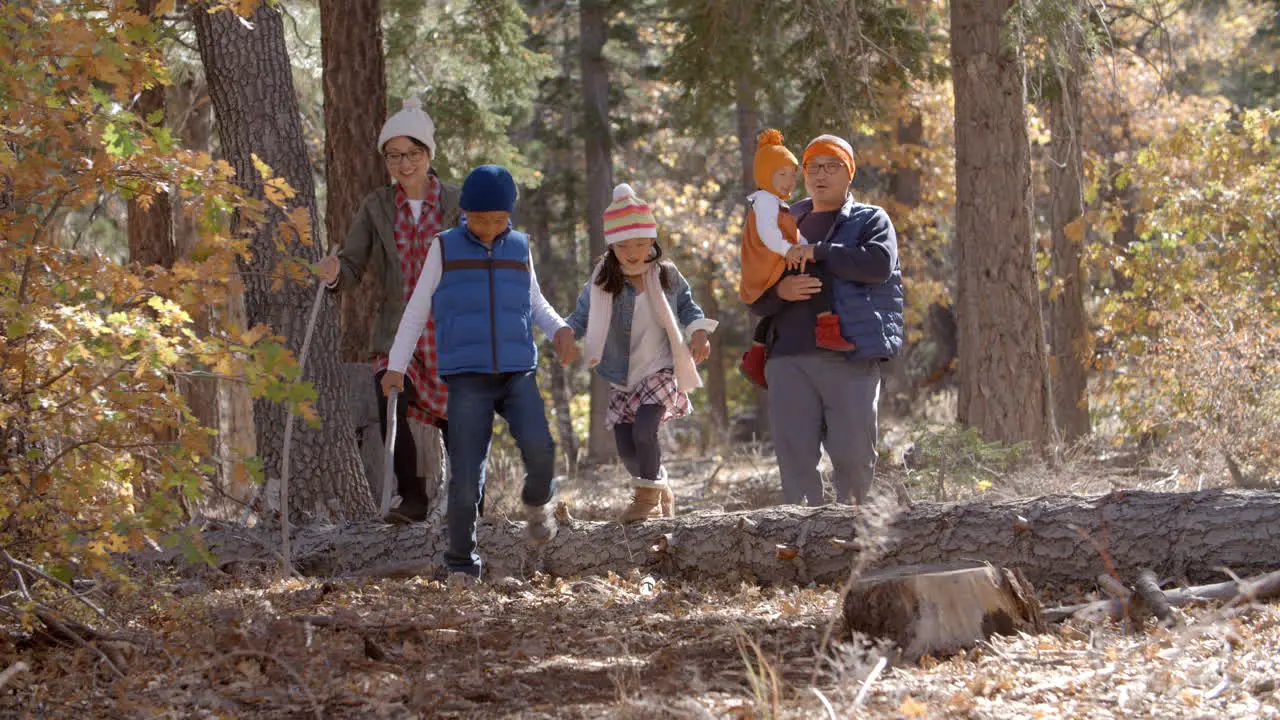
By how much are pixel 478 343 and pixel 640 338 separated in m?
1.09

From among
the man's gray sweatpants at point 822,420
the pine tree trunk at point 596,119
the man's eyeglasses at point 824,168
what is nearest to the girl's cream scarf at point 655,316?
the man's gray sweatpants at point 822,420

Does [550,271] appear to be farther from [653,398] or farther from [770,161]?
[653,398]

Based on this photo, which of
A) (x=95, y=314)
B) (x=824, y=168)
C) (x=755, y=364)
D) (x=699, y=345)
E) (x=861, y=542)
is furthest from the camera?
(x=755, y=364)

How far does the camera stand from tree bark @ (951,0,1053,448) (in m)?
8.44

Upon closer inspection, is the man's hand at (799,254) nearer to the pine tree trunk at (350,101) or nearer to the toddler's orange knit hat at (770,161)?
the toddler's orange knit hat at (770,161)

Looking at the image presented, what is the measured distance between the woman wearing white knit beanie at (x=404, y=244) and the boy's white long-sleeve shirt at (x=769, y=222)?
1.46 m

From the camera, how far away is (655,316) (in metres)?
6.40

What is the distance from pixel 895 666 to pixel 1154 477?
584cm

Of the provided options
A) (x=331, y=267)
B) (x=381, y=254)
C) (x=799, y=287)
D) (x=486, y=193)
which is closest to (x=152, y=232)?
(x=381, y=254)

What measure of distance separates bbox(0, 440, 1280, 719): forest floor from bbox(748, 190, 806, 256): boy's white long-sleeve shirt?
5.42 feet

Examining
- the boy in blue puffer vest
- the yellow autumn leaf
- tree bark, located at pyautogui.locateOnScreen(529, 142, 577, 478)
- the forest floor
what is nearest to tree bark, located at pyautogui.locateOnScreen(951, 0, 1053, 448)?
the forest floor

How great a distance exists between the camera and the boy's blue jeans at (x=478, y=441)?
220 inches

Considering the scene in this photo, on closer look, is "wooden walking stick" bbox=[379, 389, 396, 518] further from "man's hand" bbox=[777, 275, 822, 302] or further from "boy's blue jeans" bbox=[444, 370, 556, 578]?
"man's hand" bbox=[777, 275, 822, 302]

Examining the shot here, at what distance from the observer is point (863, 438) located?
20.5 ft
